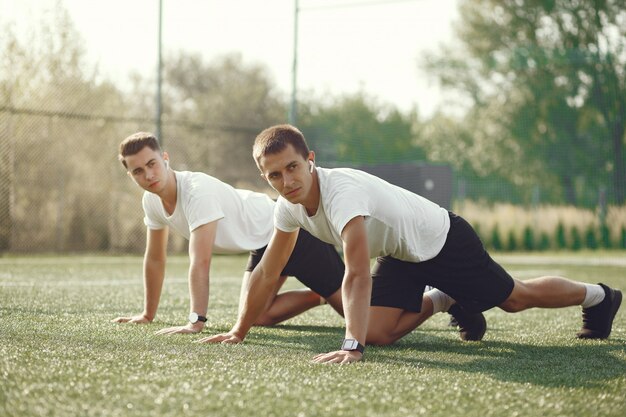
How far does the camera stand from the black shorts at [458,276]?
4.21 meters

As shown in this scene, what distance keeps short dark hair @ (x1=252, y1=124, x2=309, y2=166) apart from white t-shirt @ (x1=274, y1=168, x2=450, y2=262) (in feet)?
0.56

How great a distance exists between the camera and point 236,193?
5285 mm

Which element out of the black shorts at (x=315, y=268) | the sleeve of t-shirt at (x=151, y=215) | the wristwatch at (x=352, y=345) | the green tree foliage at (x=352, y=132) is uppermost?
the green tree foliage at (x=352, y=132)

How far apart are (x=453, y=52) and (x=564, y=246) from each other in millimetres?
14861

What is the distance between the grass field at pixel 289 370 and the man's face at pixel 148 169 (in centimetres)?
82

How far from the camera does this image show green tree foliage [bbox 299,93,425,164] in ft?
53.6

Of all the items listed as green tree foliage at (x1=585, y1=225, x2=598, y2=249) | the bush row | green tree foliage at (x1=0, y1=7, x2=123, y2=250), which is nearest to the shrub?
the bush row

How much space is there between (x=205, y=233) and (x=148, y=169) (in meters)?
0.49

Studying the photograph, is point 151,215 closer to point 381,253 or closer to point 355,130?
point 381,253

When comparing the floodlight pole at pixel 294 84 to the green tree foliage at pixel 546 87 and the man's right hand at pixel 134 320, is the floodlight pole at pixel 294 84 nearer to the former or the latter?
the green tree foliage at pixel 546 87

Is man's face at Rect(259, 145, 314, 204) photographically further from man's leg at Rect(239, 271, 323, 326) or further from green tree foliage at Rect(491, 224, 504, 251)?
green tree foliage at Rect(491, 224, 504, 251)

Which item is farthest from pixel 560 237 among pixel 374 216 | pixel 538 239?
pixel 374 216

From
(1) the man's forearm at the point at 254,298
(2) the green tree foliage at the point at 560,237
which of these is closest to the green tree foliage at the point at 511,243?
(2) the green tree foliage at the point at 560,237

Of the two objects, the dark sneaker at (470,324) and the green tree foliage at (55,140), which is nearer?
the dark sneaker at (470,324)
